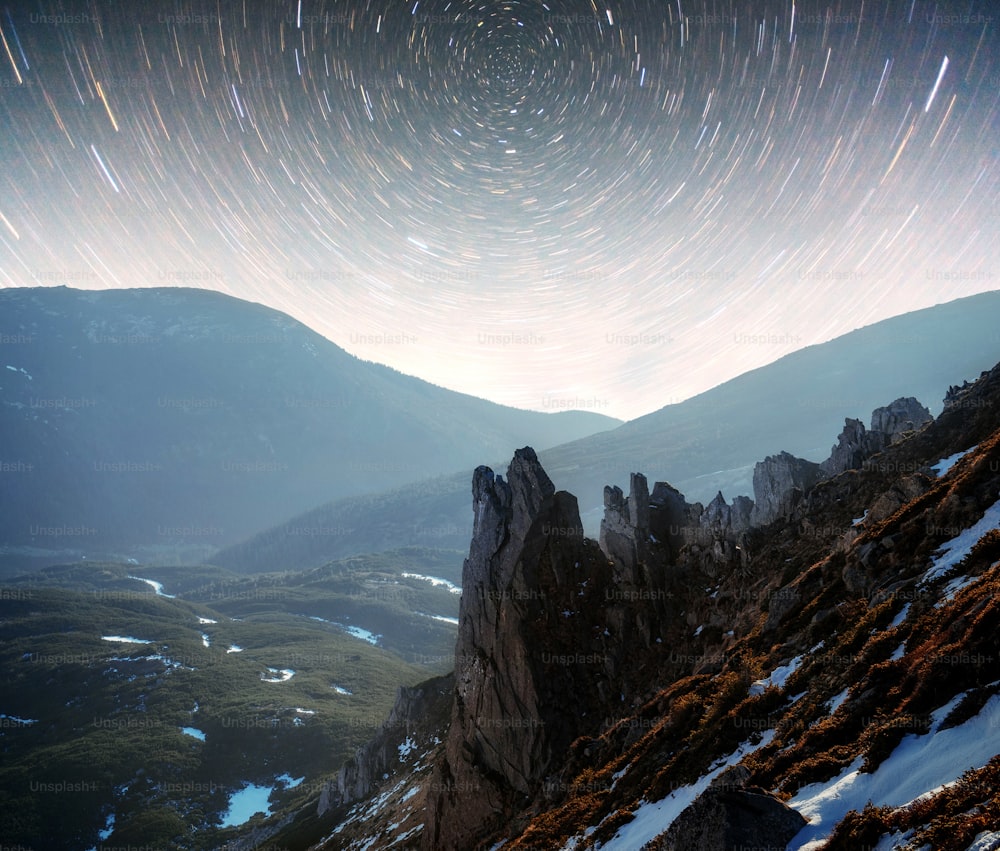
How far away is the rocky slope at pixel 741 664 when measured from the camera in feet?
39.2

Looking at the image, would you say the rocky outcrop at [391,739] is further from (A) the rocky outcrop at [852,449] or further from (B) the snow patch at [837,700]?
(B) the snow patch at [837,700]

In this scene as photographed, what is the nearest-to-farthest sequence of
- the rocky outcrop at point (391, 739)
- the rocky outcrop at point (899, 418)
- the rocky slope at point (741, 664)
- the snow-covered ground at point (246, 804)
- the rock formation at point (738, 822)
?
1. the rock formation at point (738, 822)
2. the rocky slope at point (741, 664)
3. the rocky outcrop at point (899, 418)
4. the rocky outcrop at point (391, 739)
5. the snow-covered ground at point (246, 804)

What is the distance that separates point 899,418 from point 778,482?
46.7 feet

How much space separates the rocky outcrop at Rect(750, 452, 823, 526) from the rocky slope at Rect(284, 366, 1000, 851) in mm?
317

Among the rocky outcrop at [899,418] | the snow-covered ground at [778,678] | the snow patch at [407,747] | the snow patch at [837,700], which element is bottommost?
the snow patch at [407,747]

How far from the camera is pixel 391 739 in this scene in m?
80.3

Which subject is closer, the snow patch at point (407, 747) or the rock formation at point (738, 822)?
the rock formation at point (738, 822)

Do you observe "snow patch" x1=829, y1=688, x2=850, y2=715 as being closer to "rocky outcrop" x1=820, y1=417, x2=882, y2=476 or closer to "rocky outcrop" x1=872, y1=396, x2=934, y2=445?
"rocky outcrop" x1=820, y1=417, x2=882, y2=476

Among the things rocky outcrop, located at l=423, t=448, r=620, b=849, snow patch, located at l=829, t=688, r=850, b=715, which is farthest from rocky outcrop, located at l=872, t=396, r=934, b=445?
snow patch, located at l=829, t=688, r=850, b=715

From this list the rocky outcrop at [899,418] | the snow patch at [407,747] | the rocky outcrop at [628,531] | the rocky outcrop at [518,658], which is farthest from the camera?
the snow patch at [407,747]

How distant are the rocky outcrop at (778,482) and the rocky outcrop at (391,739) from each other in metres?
48.4

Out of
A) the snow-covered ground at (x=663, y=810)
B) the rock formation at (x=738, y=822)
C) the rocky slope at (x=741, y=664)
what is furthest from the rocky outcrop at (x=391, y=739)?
the rock formation at (x=738, y=822)

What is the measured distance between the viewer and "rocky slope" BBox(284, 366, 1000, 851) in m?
12.0

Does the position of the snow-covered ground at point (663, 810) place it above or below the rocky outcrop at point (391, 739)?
above
